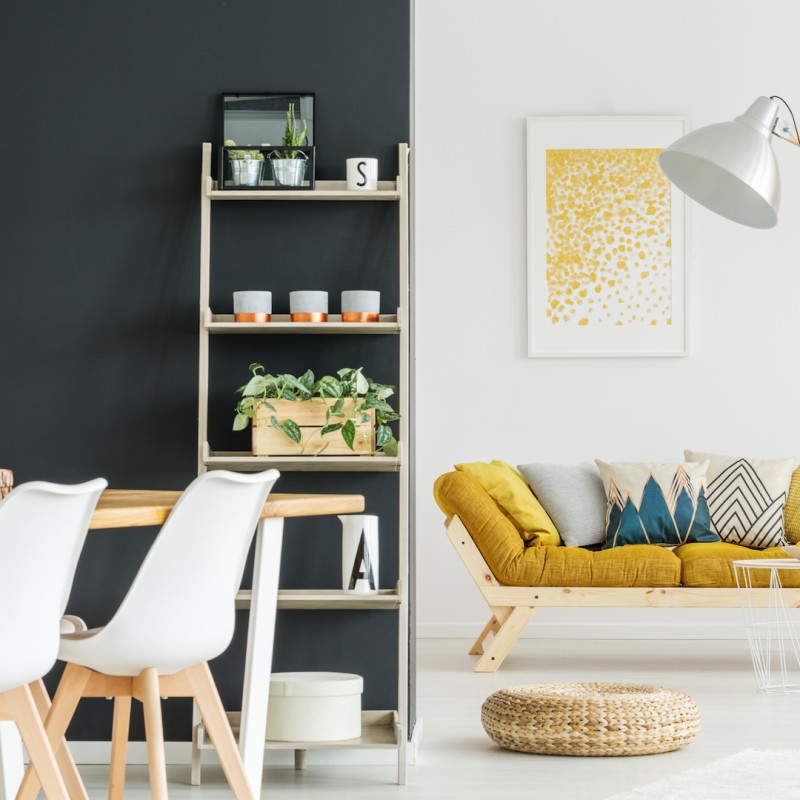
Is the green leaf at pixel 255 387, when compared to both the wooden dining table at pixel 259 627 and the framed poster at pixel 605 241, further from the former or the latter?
the framed poster at pixel 605 241

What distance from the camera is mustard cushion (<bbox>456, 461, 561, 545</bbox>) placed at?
5.74m

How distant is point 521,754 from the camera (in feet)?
12.8

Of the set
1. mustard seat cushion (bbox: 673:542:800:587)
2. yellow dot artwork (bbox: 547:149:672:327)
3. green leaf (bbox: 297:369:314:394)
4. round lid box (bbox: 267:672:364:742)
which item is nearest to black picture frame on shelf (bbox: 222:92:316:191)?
green leaf (bbox: 297:369:314:394)

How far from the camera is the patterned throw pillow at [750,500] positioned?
19.7 ft

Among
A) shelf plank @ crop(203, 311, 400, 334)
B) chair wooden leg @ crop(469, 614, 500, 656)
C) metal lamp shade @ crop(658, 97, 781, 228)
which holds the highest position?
metal lamp shade @ crop(658, 97, 781, 228)

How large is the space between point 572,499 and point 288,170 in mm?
2836

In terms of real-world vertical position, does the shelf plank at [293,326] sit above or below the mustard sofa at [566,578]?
above

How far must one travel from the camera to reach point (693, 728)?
388 cm

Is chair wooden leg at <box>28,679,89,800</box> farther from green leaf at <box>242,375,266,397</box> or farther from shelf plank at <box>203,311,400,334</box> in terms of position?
shelf plank at <box>203,311,400,334</box>

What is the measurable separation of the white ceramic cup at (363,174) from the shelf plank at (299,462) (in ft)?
2.63

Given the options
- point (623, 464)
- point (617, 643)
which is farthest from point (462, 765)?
point (617, 643)

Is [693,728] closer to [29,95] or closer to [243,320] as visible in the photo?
[243,320]

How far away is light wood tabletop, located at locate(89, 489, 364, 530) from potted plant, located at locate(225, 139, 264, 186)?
3.64 feet

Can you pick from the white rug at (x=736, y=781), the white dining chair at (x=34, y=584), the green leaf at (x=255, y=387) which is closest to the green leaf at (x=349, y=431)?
the green leaf at (x=255, y=387)
